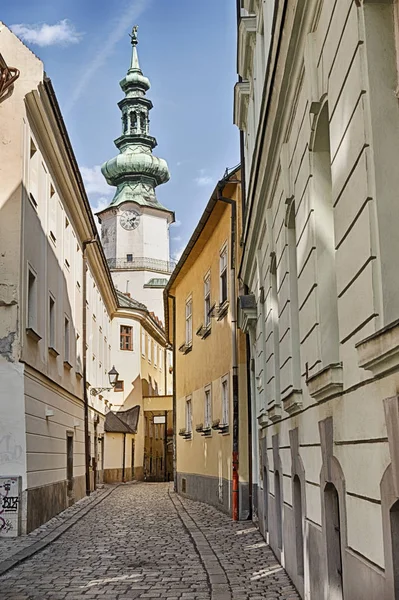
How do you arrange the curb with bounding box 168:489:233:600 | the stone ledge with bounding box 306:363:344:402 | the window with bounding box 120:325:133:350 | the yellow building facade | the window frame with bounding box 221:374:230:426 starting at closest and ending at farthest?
1. the stone ledge with bounding box 306:363:344:402
2. the curb with bounding box 168:489:233:600
3. the yellow building facade
4. the window frame with bounding box 221:374:230:426
5. the window with bounding box 120:325:133:350

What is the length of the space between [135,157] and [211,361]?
56874mm

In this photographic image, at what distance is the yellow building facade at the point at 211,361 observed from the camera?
59.2ft

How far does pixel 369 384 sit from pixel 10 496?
38.3ft

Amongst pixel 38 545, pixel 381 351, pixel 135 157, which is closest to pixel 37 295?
pixel 38 545

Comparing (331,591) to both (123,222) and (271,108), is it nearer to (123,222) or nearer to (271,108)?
(271,108)

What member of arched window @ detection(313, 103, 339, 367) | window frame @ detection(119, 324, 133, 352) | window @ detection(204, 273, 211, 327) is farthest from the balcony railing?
arched window @ detection(313, 103, 339, 367)

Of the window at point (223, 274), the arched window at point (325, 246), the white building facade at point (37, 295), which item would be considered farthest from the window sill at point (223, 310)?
the arched window at point (325, 246)

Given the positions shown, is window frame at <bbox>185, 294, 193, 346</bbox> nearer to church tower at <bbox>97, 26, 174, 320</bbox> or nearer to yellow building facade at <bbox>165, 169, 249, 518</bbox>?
yellow building facade at <bbox>165, 169, 249, 518</bbox>

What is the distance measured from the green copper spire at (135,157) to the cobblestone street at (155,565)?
59.4 m

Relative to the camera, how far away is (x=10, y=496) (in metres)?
14.9

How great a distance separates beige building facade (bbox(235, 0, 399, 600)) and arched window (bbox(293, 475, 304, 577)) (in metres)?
0.02

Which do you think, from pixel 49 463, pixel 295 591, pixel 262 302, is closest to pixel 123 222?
pixel 49 463

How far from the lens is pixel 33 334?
52.9 ft

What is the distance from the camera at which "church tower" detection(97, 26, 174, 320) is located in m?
70.1
